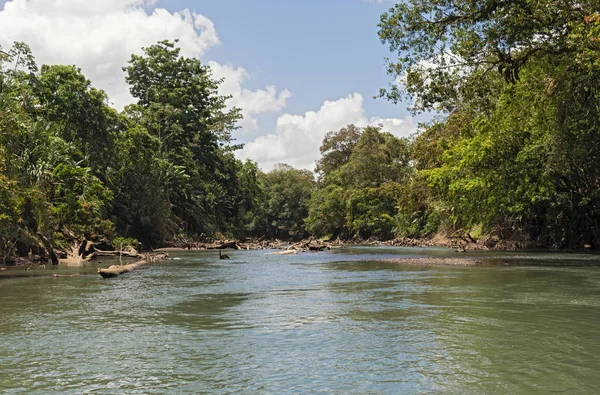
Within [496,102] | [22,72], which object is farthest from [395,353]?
[22,72]

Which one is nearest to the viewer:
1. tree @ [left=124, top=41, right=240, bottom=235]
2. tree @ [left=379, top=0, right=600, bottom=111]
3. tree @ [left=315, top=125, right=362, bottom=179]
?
tree @ [left=379, top=0, right=600, bottom=111]

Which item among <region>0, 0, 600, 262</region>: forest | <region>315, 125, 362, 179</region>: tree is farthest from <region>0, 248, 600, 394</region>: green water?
<region>315, 125, 362, 179</region>: tree

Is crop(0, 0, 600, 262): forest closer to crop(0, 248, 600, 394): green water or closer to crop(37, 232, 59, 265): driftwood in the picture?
crop(37, 232, 59, 265): driftwood

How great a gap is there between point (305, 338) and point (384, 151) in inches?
2273

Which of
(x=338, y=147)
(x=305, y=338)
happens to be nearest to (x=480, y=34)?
(x=305, y=338)

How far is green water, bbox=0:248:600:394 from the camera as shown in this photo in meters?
5.77

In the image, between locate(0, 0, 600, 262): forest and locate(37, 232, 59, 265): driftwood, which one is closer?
locate(0, 0, 600, 262): forest

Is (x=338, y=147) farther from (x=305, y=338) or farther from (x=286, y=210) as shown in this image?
(x=305, y=338)

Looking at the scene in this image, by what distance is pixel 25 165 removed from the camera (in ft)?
78.3

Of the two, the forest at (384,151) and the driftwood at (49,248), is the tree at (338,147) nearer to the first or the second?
the forest at (384,151)

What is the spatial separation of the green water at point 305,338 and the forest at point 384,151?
20.5 ft

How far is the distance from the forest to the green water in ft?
20.5

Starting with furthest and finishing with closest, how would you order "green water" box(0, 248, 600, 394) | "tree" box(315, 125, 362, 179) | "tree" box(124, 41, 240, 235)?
"tree" box(315, 125, 362, 179) < "tree" box(124, 41, 240, 235) < "green water" box(0, 248, 600, 394)

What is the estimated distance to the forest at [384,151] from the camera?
16812 millimetres
